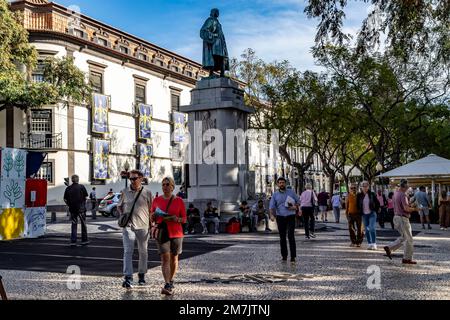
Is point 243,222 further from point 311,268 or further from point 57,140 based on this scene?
point 57,140

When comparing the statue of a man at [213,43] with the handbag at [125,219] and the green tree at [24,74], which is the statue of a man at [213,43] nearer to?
the handbag at [125,219]

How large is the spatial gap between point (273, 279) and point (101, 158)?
1308 inches

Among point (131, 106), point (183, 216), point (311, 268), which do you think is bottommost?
point (311, 268)

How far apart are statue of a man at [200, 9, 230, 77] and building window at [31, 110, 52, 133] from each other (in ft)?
65.6

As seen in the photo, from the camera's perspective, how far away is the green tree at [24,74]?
28781mm

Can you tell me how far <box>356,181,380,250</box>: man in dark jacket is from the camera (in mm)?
12875

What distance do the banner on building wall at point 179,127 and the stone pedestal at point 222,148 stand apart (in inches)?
1168

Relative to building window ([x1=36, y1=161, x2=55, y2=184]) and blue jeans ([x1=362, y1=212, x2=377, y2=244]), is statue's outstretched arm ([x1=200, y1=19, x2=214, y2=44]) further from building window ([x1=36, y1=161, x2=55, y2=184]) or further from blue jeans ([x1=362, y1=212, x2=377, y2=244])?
building window ([x1=36, y1=161, x2=55, y2=184])

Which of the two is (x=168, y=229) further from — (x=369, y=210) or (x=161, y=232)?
(x=369, y=210)

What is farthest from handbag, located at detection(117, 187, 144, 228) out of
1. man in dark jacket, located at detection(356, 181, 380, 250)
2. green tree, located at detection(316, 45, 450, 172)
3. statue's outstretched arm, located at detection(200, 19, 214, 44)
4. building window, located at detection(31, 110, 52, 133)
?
building window, located at detection(31, 110, 52, 133)

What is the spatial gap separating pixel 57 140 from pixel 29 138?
180cm

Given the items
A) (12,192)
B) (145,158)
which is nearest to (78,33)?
(145,158)

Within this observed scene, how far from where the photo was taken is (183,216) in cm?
759
